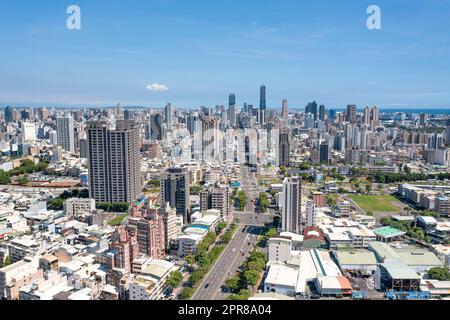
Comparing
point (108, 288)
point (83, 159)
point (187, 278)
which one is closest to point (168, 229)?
point (187, 278)

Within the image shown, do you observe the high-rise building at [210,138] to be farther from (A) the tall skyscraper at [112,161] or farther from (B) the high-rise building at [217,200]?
(B) the high-rise building at [217,200]

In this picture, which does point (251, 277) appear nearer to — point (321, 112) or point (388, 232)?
point (388, 232)

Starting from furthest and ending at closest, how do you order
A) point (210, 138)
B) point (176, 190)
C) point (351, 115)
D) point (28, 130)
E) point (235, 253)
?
point (351, 115), point (28, 130), point (210, 138), point (176, 190), point (235, 253)

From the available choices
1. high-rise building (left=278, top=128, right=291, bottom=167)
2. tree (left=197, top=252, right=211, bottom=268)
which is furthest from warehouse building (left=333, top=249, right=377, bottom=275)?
high-rise building (left=278, top=128, right=291, bottom=167)

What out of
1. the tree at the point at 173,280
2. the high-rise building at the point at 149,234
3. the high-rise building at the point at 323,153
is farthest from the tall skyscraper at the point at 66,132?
the tree at the point at 173,280

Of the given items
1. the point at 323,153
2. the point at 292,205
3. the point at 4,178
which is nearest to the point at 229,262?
the point at 292,205
